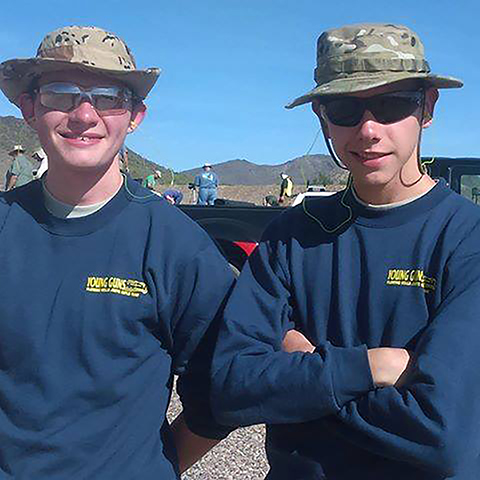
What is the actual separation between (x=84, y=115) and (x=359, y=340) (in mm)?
1013

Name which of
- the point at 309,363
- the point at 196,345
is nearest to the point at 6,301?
the point at 196,345

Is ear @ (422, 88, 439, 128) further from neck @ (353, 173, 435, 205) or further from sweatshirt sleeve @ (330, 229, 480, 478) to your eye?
sweatshirt sleeve @ (330, 229, 480, 478)

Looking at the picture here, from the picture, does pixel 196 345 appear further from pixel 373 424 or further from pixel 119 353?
pixel 373 424

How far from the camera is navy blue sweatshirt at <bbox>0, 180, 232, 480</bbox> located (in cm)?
219

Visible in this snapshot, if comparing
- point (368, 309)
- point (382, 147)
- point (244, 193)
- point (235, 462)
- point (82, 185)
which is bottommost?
point (235, 462)

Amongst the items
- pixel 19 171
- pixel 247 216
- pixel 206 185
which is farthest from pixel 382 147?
pixel 206 185

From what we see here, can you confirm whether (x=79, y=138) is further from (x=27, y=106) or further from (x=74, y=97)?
(x=27, y=106)

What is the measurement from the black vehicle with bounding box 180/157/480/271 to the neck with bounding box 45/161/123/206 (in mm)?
6771

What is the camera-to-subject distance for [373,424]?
190cm

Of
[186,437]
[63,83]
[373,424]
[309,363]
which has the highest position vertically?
[63,83]

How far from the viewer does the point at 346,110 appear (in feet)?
6.97

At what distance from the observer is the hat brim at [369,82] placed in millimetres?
2045

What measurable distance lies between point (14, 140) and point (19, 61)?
260 ft

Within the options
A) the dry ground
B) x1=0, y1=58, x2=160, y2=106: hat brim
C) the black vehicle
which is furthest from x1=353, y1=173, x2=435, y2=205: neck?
the dry ground
